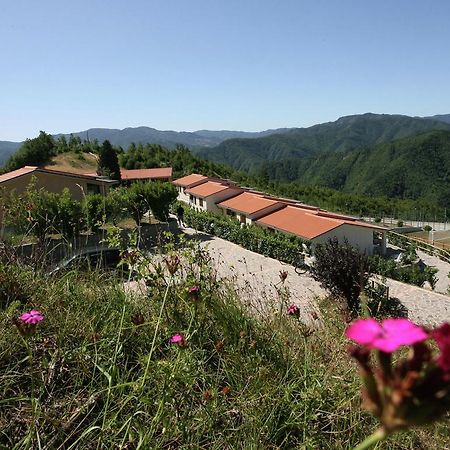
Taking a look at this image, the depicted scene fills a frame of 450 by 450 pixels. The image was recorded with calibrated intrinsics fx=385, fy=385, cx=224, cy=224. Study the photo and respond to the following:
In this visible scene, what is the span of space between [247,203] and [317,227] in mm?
8633

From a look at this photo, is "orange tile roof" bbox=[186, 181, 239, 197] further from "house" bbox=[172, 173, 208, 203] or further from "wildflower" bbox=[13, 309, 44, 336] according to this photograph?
"wildflower" bbox=[13, 309, 44, 336]

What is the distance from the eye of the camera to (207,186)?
38.3m

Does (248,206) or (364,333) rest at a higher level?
(364,333)

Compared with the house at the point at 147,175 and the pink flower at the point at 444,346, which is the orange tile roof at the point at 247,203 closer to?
the house at the point at 147,175

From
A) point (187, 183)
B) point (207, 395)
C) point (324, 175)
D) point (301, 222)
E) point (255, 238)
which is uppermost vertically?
point (207, 395)

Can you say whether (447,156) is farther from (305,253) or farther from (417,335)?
(417,335)

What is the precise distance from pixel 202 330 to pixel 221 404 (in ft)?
2.17

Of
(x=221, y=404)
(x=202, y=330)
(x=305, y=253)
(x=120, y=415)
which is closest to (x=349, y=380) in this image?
(x=221, y=404)

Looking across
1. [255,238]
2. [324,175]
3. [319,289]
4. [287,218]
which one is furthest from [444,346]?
[324,175]

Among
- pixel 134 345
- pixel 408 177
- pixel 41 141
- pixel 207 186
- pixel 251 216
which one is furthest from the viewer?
pixel 408 177

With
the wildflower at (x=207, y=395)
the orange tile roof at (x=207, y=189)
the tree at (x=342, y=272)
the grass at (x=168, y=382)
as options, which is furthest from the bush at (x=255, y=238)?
the wildflower at (x=207, y=395)

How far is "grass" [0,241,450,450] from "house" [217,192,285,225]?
25767mm

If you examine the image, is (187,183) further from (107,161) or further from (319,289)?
(319,289)

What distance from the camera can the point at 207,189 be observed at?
37.1 meters
